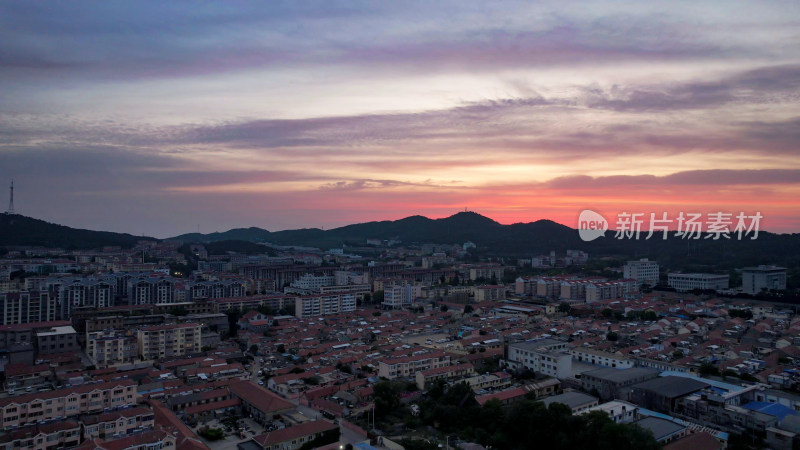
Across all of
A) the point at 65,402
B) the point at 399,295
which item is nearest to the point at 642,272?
the point at 399,295

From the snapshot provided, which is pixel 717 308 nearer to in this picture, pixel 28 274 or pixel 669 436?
pixel 669 436

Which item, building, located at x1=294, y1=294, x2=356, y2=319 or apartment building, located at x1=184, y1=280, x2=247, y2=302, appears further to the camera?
apartment building, located at x1=184, y1=280, x2=247, y2=302

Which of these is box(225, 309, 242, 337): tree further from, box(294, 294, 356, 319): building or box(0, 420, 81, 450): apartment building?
box(0, 420, 81, 450): apartment building

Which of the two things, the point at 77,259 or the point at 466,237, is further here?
the point at 466,237

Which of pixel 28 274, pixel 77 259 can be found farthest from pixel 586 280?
pixel 77 259

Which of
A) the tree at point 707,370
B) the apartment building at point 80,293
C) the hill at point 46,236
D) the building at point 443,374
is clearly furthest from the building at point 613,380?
the hill at point 46,236

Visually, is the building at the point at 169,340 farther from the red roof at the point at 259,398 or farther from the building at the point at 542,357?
the building at the point at 542,357

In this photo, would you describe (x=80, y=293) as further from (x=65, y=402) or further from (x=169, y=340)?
(x=65, y=402)

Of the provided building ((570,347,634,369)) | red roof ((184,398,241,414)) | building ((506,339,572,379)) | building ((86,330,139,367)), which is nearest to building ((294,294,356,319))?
building ((86,330,139,367))
